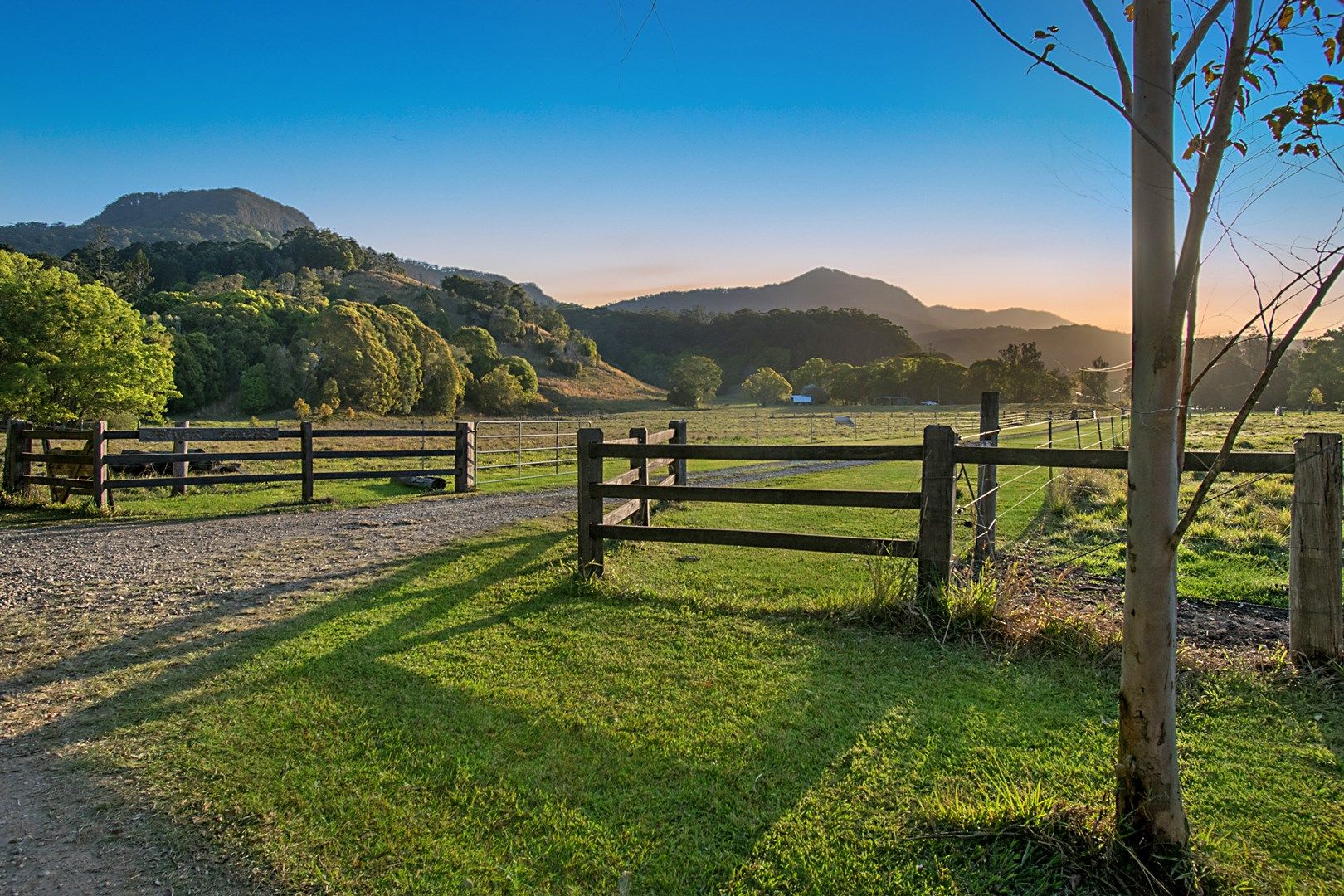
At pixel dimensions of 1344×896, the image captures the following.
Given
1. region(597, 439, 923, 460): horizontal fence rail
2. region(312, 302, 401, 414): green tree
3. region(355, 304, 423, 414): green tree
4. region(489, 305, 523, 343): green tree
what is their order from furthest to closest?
region(489, 305, 523, 343): green tree, region(355, 304, 423, 414): green tree, region(312, 302, 401, 414): green tree, region(597, 439, 923, 460): horizontal fence rail

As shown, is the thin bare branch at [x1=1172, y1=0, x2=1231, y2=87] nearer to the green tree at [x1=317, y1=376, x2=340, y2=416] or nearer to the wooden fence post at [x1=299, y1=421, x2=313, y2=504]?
the wooden fence post at [x1=299, y1=421, x2=313, y2=504]

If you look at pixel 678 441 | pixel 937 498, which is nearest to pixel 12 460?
pixel 678 441

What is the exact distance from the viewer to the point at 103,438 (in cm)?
1041

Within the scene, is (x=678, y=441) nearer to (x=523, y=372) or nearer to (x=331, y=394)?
(x=331, y=394)

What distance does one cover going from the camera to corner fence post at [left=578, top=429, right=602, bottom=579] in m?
6.11

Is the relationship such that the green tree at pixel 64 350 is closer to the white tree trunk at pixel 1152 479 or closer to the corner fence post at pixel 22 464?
the corner fence post at pixel 22 464

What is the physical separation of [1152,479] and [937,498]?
9.14 feet

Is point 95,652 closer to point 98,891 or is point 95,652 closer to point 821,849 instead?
point 98,891

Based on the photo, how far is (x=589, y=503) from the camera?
619 cm

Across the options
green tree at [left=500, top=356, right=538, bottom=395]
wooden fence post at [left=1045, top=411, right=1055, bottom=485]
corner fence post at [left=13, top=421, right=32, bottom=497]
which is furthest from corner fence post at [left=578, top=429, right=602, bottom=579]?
green tree at [left=500, top=356, right=538, bottom=395]

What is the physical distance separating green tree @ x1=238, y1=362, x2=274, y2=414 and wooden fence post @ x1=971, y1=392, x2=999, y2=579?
58.5 metres

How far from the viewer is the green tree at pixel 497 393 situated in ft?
215

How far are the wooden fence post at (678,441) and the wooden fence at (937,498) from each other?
2.41m

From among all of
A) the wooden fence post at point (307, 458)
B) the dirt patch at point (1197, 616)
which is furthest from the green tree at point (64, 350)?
the dirt patch at point (1197, 616)
